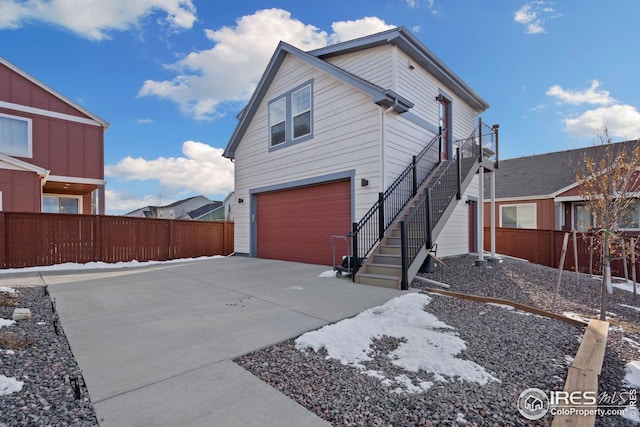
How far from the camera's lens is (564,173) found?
51.8ft

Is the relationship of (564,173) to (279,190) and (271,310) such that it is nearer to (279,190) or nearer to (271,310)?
(279,190)

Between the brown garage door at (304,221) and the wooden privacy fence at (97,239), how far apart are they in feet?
10.0

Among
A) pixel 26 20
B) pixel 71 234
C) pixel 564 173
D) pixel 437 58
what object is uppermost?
pixel 26 20

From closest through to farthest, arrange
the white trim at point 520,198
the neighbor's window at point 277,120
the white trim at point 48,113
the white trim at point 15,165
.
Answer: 1. the white trim at point 15,165
2. the neighbor's window at point 277,120
3. the white trim at point 48,113
4. the white trim at point 520,198

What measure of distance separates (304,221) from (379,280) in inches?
160

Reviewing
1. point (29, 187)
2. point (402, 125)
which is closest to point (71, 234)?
point (29, 187)

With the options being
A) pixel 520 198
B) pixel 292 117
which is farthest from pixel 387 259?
pixel 520 198

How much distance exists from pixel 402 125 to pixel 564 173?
1279cm

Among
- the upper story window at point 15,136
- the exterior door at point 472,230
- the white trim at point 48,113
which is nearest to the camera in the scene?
the upper story window at point 15,136

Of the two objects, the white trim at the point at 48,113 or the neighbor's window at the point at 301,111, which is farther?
the white trim at the point at 48,113

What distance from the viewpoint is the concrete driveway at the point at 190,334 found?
2.04 metres

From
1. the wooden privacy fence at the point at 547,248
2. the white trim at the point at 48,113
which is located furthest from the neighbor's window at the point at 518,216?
the white trim at the point at 48,113

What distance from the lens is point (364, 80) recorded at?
7.70 meters

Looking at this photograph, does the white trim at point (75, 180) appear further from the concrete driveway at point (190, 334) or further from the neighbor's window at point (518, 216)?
the neighbor's window at point (518, 216)
